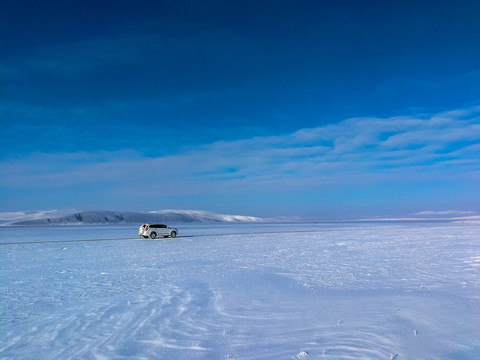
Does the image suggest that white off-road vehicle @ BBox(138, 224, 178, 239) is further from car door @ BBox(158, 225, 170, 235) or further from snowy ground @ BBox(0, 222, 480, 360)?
snowy ground @ BBox(0, 222, 480, 360)

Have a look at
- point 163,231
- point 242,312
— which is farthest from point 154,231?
point 242,312

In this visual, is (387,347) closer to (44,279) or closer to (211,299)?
(211,299)

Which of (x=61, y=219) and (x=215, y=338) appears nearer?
(x=215, y=338)

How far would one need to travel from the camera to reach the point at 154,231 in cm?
3816

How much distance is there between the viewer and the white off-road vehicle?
1486 inches

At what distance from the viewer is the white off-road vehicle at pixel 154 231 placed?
37753 millimetres

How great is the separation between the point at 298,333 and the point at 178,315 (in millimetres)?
2879

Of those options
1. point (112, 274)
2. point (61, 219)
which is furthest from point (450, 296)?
point (61, 219)

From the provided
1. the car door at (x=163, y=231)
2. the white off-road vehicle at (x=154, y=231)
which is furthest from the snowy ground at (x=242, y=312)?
the car door at (x=163, y=231)

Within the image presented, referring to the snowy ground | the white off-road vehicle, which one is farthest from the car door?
the snowy ground

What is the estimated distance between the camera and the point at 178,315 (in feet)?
28.1

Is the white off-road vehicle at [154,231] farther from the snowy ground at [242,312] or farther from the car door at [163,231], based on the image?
the snowy ground at [242,312]

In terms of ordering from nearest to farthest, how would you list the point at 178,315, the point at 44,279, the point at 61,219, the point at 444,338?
the point at 444,338, the point at 178,315, the point at 44,279, the point at 61,219

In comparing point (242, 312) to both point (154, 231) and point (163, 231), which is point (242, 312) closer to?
point (154, 231)
